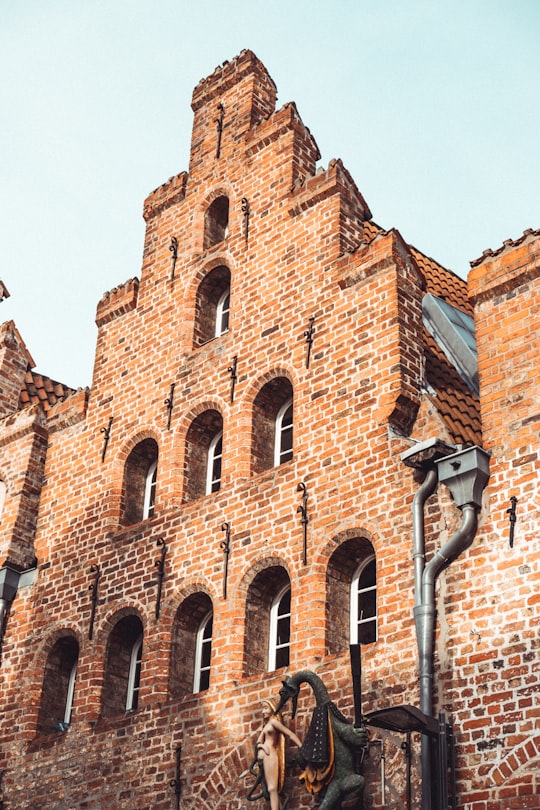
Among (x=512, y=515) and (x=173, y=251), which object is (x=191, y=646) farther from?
(x=173, y=251)

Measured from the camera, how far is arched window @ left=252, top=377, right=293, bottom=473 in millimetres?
14781

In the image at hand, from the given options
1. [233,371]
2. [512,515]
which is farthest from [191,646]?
[512,515]

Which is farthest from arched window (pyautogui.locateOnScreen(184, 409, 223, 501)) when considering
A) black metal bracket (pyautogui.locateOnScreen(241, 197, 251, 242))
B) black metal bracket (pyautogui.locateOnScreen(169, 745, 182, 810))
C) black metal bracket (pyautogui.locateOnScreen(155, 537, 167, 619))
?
black metal bracket (pyautogui.locateOnScreen(169, 745, 182, 810))

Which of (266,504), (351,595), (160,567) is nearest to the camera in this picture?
(351,595)

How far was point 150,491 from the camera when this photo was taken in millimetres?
16516

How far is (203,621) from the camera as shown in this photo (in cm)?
1456

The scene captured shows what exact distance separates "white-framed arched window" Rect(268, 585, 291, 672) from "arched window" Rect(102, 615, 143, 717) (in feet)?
7.47

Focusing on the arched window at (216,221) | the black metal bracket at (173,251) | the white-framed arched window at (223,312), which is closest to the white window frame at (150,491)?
the white-framed arched window at (223,312)

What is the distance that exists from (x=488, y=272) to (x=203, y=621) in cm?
548

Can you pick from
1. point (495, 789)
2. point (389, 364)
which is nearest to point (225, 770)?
point (495, 789)

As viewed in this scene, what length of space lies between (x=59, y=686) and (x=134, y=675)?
4.25 feet

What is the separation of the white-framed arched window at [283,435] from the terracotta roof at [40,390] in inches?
235

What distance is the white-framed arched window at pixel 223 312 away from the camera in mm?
16986

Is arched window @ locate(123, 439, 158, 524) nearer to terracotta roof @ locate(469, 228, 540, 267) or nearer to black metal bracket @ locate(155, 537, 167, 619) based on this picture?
black metal bracket @ locate(155, 537, 167, 619)
